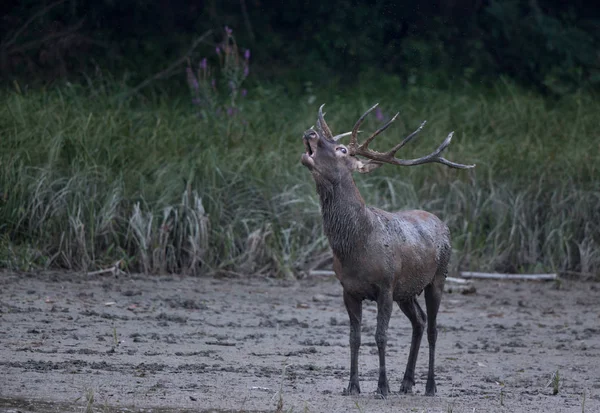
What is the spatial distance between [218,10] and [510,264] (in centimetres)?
663

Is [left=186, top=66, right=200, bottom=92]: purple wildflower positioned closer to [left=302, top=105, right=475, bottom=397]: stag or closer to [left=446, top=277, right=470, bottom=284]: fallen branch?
[left=446, top=277, right=470, bottom=284]: fallen branch

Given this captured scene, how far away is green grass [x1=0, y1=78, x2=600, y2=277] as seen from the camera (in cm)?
938

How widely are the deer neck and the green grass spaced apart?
3.80 meters

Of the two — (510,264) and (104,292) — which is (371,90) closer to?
(510,264)

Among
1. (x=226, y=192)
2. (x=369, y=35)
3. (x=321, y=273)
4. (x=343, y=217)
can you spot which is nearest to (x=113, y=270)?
(x=226, y=192)

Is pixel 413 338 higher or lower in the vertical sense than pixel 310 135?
lower

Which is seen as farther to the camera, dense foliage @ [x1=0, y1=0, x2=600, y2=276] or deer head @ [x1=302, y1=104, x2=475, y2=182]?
dense foliage @ [x1=0, y1=0, x2=600, y2=276]

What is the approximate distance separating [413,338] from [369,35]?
9770 mm

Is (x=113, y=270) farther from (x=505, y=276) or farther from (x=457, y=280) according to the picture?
Answer: (x=505, y=276)

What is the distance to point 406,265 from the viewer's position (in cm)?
593

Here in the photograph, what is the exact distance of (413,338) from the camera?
6211 mm

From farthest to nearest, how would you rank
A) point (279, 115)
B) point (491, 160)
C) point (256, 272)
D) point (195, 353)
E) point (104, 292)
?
point (279, 115), point (491, 160), point (256, 272), point (104, 292), point (195, 353)

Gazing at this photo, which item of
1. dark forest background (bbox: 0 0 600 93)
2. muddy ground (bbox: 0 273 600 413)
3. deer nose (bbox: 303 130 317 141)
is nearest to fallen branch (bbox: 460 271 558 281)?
muddy ground (bbox: 0 273 600 413)

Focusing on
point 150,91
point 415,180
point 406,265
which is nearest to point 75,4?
point 150,91
